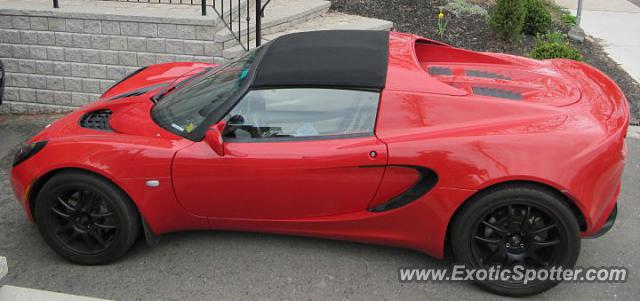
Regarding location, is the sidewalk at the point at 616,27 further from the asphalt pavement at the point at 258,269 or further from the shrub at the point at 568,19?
the asphalt pavement at the point at 258,269

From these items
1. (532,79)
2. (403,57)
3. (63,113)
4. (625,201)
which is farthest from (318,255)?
(63,113)

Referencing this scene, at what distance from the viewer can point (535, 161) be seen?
3.63 metres

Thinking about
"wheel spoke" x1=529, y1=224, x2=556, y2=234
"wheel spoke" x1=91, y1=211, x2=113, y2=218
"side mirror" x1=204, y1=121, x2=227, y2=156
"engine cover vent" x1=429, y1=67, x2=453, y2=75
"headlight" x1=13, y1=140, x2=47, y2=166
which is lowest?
"wheel spoke" x1=91, y1=211, x2=113, y2=218

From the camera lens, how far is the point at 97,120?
14.8 ft

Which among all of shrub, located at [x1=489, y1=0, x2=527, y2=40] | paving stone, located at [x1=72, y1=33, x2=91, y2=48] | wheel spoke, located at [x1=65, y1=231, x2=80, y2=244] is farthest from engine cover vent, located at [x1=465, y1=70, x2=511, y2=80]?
paving stone, located at [x1=72, y1=33, x2=91, y2=48]

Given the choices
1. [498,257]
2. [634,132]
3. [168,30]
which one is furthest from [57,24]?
[634,132]

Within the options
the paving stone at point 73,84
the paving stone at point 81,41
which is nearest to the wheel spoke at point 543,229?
the paving stone at point 81,41

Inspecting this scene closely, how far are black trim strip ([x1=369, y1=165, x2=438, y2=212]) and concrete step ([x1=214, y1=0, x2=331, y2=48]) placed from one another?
3631 millimetres

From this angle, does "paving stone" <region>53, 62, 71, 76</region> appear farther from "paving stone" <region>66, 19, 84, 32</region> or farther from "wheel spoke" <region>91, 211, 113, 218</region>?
"wheel spoke" <region>91, 211, 113, 218</region>

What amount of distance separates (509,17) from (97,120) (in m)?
5.55

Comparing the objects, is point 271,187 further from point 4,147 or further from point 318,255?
point 4,147

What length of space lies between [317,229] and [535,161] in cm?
134

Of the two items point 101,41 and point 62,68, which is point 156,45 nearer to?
point 101,41

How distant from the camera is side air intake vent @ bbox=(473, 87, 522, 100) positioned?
4035mm
